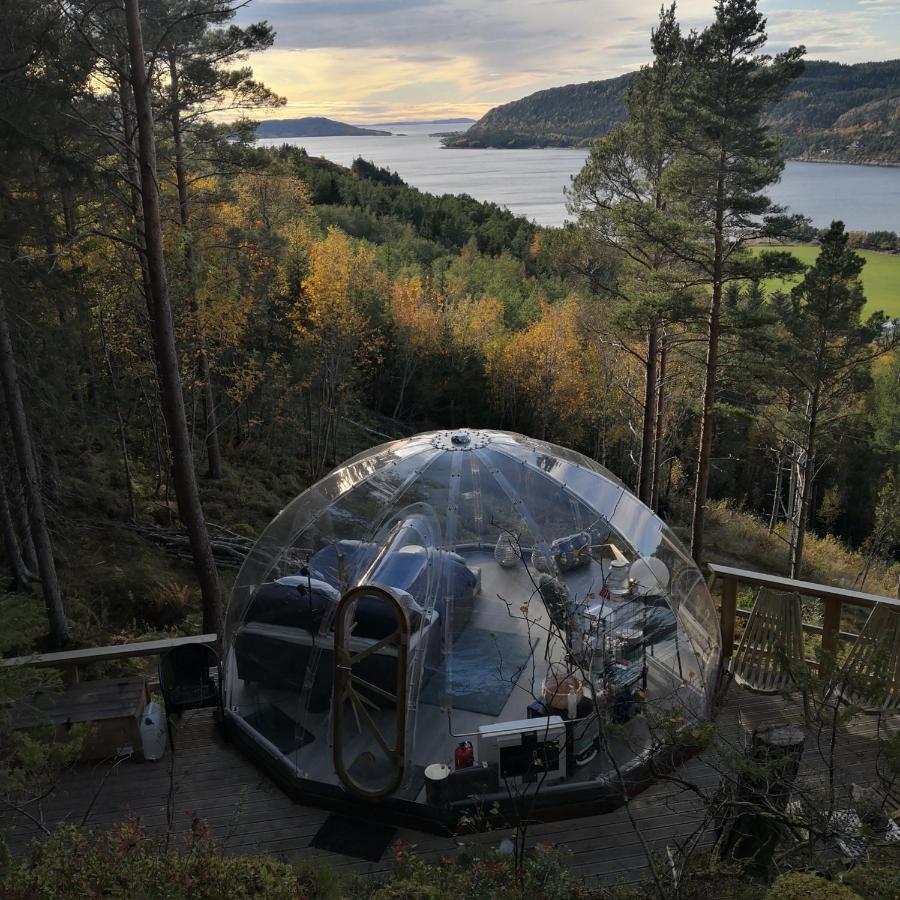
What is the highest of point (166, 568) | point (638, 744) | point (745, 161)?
point (745, 161)

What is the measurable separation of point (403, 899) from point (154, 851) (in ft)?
4.33

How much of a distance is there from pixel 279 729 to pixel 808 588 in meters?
4.74

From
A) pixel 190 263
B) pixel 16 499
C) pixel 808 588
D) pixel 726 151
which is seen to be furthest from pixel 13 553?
pixel 726 151

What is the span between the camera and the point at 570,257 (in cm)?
1872

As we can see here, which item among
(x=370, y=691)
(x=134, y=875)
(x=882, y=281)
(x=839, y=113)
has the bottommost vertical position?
(x=882, y=281)

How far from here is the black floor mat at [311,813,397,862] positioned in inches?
188

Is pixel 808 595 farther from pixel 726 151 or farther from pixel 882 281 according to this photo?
pixel 882 281

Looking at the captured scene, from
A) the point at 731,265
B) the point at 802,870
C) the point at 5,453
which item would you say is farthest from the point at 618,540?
the point at 731,265

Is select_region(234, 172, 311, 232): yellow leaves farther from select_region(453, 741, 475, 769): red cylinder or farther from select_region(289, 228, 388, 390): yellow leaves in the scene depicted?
select_region(453, 741, 475, 769): red cylinder

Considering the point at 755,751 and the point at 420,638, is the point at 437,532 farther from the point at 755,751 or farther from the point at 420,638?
the point at 755,751

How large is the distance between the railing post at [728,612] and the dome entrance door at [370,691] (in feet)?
11.2

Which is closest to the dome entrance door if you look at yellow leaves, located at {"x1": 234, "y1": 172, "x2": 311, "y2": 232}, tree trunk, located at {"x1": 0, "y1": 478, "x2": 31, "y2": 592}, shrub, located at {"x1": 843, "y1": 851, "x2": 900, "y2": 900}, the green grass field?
shrub, located at {"x1": 843, "y1": 851, "x2": 900, "y2": 900}

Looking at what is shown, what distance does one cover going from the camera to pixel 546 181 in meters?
72.2

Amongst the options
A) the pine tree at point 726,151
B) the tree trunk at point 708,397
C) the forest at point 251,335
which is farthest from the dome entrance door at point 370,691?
the pine tree at point 726,151
